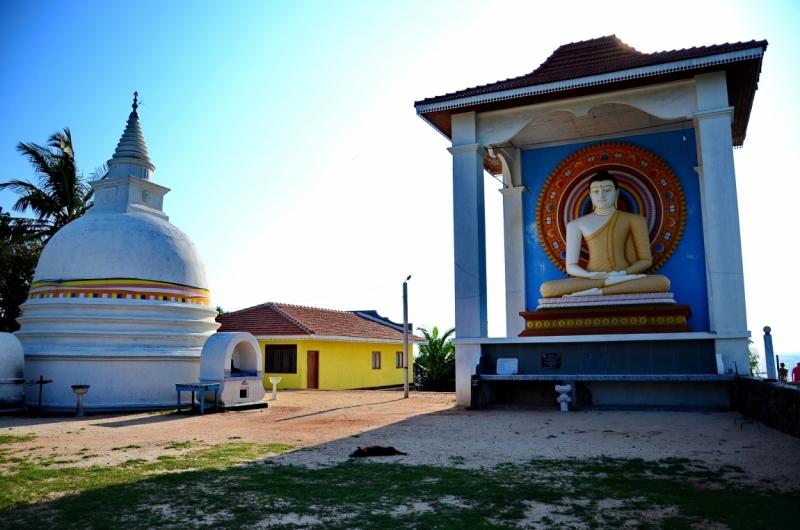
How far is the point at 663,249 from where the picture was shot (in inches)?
638

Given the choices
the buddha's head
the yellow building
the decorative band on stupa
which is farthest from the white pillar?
the yellow building

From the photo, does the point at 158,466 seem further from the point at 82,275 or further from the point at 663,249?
the point at 663,249

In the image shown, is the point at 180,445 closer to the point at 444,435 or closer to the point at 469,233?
the point at 444,435

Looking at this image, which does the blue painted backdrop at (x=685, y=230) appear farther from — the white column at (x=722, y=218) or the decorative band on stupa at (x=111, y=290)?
the decorative band on stupa at (x=111, y=290)

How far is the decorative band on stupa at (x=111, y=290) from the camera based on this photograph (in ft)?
50.5

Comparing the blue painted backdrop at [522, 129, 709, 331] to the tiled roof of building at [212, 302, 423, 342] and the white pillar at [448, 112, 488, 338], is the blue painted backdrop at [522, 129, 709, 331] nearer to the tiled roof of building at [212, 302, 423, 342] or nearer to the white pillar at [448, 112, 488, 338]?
the white pillar at [448, 112, 488, 338]

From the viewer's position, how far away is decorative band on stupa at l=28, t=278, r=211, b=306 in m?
15.4

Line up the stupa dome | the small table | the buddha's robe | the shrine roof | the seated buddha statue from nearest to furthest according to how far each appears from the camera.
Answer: the shrine roof, the small table, the seated buddha statue, the buddha's robe, the stupa dome

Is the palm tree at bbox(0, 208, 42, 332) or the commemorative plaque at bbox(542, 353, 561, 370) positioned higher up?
the palm tree at bbox(0, 208, 42, 332)

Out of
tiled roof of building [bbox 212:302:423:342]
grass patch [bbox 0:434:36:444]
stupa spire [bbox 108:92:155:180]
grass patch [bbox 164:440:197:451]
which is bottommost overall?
grass patch [bbox 0:434:36:444]

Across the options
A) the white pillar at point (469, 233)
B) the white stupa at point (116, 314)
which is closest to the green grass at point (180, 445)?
the white stupa at point (116, 314)

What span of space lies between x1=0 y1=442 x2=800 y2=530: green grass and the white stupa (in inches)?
315

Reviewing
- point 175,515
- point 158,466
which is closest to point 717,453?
point 175,515

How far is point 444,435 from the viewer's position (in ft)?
31.1
